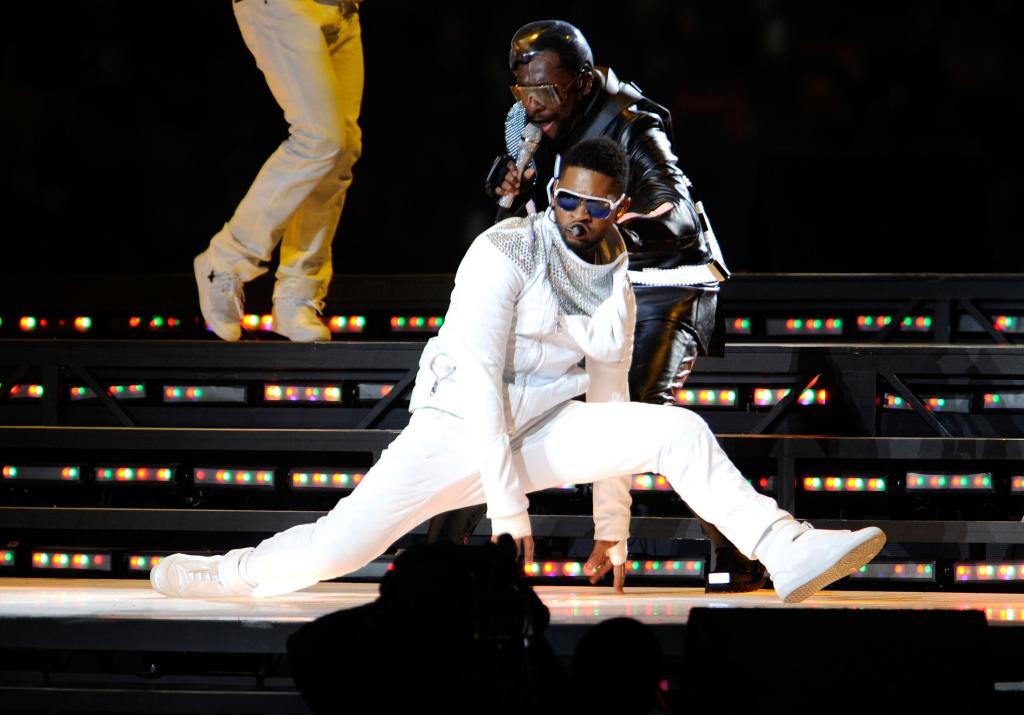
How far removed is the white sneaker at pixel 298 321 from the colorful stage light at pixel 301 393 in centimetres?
19

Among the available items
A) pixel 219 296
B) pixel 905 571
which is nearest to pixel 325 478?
pixel 219 296

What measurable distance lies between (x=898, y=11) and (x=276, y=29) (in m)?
3.84

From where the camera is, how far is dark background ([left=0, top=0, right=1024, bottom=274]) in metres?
7.26

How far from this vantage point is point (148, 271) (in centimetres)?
745

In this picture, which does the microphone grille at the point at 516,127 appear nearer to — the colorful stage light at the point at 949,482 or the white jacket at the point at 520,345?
the white jacket at the point at 520,345

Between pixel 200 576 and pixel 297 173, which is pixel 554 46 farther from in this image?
pixel 200 576

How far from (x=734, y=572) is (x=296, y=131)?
2313mm

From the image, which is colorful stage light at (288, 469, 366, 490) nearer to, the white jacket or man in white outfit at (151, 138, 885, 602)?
man in white outfit at (151, 138, 885, 602)

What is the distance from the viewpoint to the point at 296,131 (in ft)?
16.3

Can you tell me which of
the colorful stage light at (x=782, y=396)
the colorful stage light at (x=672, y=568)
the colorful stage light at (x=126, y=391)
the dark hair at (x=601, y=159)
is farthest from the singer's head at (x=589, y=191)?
the colorful stage light at (x=126, y=391)

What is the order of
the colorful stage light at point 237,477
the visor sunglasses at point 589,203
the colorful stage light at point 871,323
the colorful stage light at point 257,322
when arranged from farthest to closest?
the colorful stage light at point 871,323, the colorful stage light at point 257,322, the colorful stage light at point 237,477, the visor sunglasses at point 589,203

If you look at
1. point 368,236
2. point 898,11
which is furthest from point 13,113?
point 898,11

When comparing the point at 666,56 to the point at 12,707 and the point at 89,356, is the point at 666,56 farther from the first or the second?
the point at 12,707

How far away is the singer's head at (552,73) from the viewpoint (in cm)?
394
